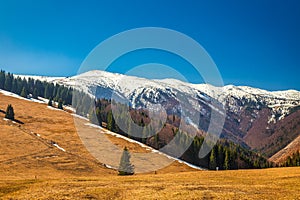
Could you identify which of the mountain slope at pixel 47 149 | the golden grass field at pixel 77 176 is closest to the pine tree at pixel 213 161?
the mountain slope at pixel 47 149

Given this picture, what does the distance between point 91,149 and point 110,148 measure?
7.86 meters

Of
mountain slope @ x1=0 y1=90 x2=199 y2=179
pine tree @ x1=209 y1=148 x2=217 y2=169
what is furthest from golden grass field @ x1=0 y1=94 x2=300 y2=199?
pine tree @ x1=209 y1=148 x2=217 y2=169

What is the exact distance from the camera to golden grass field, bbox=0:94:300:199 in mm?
38094

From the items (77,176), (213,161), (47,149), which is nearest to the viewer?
(77,176)

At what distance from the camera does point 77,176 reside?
80.8 metres

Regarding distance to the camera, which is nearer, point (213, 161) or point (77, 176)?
point (77, 176)

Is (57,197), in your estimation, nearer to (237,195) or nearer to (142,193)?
(142,193)

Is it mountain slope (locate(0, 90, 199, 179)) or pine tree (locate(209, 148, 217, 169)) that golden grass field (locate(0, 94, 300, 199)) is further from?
pine tree (locate(209, 148, 217, 169))

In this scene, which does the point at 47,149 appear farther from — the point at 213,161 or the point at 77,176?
the point at 213,161

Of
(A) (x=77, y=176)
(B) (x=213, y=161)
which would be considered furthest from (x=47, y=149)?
(B) (x=213, y=161)

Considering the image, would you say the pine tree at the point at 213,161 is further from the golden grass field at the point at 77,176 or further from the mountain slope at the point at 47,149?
the golden grass field at the point at 77,176

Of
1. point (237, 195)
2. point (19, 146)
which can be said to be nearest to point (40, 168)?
point (19, 146)

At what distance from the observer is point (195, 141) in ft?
471

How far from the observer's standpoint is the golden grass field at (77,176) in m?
38.1
